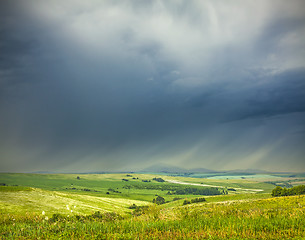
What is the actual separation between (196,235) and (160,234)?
1.99 metres

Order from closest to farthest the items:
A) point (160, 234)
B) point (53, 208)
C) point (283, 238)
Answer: point (283, 238) < point (160, 234) < point (53, 208)

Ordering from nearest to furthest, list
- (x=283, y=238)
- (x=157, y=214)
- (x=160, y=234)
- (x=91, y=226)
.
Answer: (x=283, y=238) < (x=160, y=234) < (x=91, y=226) < (x=157, y=214)

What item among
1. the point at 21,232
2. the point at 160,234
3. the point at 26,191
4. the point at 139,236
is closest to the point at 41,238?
the point at 21,232

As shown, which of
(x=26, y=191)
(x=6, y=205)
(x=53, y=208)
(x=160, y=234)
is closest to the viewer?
(x=160, y=234)

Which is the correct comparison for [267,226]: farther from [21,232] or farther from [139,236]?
[21,232]

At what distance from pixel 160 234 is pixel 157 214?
4648 mm

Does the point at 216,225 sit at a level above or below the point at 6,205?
above

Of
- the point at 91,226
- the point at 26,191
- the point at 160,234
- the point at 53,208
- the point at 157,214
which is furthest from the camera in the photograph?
the point at 26,191

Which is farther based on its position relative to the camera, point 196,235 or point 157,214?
point 157,214

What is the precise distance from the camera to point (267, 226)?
39.6 feet

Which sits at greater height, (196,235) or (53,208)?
(196,235)

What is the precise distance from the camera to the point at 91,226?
39.4 feet

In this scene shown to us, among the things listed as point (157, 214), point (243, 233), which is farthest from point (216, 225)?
point (157, 214)

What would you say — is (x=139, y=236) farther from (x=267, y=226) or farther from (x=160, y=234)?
(x=267, y=226)
